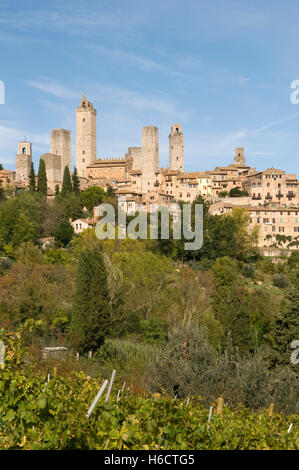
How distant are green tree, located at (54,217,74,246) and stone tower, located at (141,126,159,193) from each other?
30.7m

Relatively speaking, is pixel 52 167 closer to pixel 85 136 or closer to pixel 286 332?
pixel 85 136

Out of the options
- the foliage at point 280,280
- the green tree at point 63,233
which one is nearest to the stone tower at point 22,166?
the green tree at point 63,233

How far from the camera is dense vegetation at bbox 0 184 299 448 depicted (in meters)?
6.30

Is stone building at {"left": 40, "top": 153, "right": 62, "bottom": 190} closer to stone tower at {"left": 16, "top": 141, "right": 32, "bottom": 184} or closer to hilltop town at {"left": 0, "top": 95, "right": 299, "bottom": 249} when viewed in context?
hilltop town at {"left": 0, "top": 95, "right": 299, "bottom": 249}

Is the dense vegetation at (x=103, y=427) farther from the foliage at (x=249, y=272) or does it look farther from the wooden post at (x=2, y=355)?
the foliage at (x=249, y=272)

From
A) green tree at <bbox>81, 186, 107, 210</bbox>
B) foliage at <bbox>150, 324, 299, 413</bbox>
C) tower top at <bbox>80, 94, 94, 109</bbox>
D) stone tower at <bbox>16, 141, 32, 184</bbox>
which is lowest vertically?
foliage at <bbox>150, 324, 299, 413</bbox>

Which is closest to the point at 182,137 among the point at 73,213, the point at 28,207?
the point at 73,213

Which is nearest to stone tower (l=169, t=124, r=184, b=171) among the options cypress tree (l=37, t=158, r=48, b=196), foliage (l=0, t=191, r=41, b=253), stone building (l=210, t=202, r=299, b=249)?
stone building (l=210, t=202, r=299, b=249)

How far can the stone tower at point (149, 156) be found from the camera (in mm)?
75438

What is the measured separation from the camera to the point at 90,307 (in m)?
23.1

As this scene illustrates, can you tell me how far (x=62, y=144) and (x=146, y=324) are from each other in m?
63.5

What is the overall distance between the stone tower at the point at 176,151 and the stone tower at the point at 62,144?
55.7 ft
